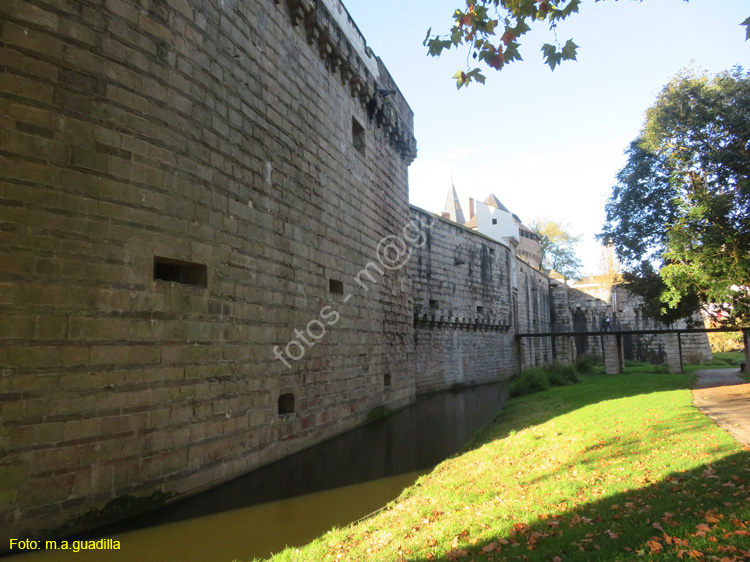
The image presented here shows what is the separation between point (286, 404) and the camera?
804 cm

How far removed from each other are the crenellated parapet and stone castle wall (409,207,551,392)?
4254mm

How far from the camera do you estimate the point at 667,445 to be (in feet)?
20.0

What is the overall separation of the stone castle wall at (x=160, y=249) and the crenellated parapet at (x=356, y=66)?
0.30 ft

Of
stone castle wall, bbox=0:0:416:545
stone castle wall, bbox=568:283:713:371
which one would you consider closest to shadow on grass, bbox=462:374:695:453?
stone castle wall, bbox=0:0:416:545

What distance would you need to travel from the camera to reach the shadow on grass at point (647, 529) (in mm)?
3021

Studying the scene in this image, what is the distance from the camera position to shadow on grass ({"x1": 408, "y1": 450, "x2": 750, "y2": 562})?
9.91 feet

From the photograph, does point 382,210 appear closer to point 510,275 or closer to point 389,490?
point 389,490

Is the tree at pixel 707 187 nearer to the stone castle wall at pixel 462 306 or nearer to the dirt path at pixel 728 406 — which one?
the dirt path at pixel 728 406

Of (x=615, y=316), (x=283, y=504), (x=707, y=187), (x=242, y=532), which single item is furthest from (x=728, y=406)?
(x=615, y=316)

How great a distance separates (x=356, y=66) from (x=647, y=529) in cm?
1063

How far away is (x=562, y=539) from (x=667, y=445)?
11.6ft

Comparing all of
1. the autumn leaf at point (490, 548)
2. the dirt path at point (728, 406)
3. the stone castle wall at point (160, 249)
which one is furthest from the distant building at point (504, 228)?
the autumn leaf at point (490, 548)

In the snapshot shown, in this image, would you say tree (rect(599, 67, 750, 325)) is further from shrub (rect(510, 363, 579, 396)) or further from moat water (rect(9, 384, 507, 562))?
moat water (rect(9, 384, 507, 562))

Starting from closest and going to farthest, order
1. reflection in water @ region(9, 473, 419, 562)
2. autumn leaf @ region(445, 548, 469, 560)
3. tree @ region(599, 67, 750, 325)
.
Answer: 1. autumn leaf @ region(445, 548, 469, 560)
2. reflection in water @ region(9, 473, 419, 562)
3. tree @ region(599, 67, 750, 325)
